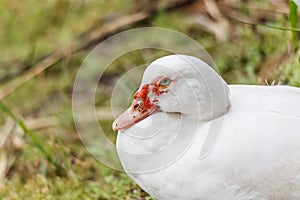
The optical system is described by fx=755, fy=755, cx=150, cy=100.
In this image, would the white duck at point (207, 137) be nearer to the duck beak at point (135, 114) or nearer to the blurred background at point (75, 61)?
the duck beak at point (135, 114)

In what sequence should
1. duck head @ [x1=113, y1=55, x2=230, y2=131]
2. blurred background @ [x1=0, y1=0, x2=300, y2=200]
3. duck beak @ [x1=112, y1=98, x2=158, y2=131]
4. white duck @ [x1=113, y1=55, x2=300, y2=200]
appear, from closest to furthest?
white duck @ [x1=113, y1=55, x2=300, y2=200] < duck head @ [x1=113, y1=55, x2=230, y2=131] < duck beak @ [x1=112, y1=98, x2=158, y2=131] < blurred background @ [x1=0, y1=0, x2=300, y2=200]

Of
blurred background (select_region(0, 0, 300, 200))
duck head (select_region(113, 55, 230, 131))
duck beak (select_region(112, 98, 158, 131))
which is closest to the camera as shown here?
duck head (select_region(113, 55, 230, 131))

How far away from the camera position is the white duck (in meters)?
2.57

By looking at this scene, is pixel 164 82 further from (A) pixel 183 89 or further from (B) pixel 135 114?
(B) pixel 135 114

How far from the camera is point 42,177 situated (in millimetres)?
3650

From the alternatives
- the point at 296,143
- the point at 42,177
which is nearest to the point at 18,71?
the point at 42,177

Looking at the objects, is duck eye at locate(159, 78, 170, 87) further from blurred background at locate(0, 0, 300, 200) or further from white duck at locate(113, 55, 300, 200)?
blurred background at locate(0, 0, 300, 200)

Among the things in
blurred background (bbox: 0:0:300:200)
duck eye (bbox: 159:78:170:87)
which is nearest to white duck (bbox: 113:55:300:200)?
duck eye (bbox: 159:78:170:87)

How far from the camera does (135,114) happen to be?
2.82m

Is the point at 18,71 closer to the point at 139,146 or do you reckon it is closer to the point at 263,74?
the point at 263,74

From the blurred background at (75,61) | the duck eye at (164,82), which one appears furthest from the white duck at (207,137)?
the blurred background at (75,61)

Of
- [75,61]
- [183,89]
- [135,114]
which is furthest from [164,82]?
[75,61]

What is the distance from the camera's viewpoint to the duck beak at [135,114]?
280cm

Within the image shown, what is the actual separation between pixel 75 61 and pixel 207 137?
288 centimetres
